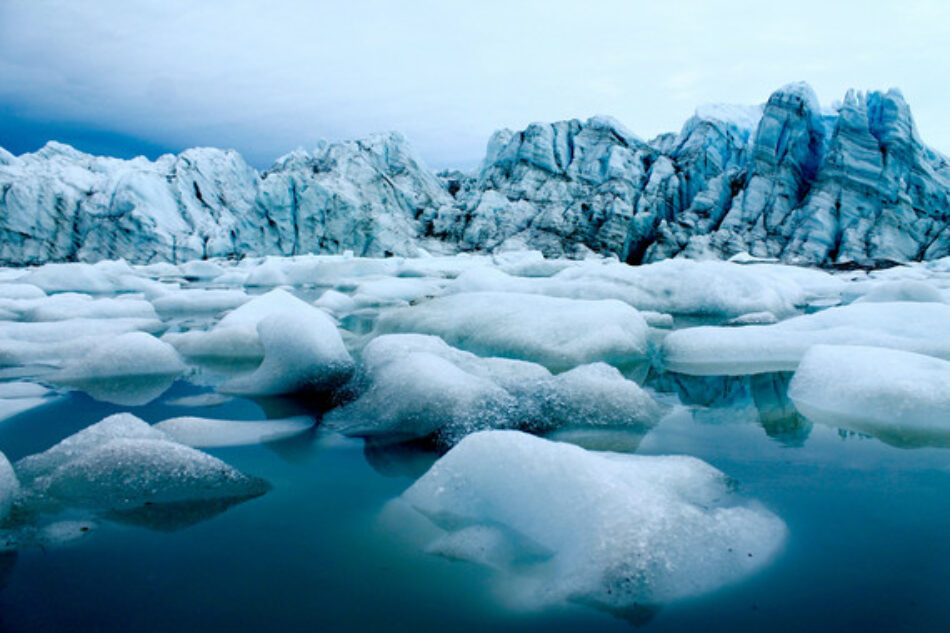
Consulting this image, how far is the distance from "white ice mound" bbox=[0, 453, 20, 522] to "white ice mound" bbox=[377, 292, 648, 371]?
2.48 meters

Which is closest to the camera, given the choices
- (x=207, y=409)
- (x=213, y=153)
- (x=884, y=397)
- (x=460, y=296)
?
(x=884, y=397)

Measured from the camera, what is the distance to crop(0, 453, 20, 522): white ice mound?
1.48m

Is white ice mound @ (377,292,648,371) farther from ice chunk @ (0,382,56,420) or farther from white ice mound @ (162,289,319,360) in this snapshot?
ice chunk @ (0,382,56,420)

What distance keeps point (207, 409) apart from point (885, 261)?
72.3ft

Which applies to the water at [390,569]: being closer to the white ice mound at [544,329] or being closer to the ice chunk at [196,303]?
the white ice mound at [544,329]

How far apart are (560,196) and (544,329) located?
2597 cm

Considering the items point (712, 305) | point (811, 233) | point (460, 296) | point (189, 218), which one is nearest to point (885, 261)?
point (811, 233)

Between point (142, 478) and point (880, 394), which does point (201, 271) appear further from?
point (880, 394)

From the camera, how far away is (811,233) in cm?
2142

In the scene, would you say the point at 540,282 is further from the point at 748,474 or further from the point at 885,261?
the point at 885,261

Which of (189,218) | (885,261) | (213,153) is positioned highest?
(213,153)

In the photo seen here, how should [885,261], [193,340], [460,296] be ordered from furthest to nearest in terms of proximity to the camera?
1. [885,261]
2. [460,296]
3. [193,340]

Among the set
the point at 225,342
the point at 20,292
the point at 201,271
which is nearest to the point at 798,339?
the point at 225,342

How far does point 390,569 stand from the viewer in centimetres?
129
